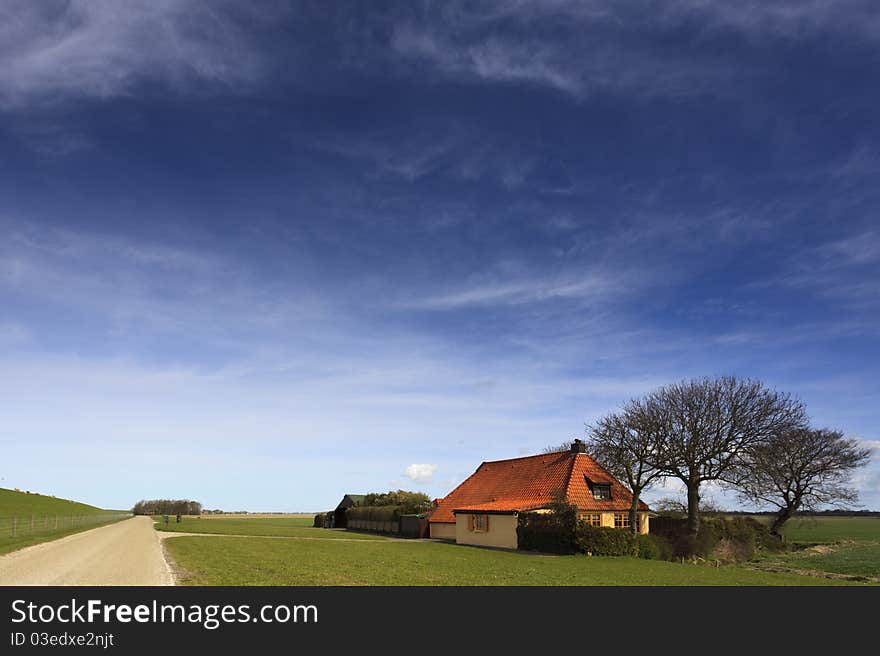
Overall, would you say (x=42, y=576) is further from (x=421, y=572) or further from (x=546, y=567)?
Result: (x=546, y=567)

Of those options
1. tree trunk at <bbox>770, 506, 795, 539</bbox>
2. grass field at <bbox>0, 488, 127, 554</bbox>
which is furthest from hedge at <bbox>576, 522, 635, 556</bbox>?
grass field at <bbox>0, 488, 127, 554</bbox>

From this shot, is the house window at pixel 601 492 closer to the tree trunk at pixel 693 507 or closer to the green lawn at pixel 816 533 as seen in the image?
the tree trunk at pixel 693 507

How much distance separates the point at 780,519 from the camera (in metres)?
54.7

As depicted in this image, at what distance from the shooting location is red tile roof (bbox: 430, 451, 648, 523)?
43219mm

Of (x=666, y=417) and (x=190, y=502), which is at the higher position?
(x=666, y=417)

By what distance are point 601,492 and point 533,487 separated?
197 inches

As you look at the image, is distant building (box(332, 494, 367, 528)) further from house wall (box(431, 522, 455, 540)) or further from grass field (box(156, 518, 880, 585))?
grass field (box(156, 518, 880, 585))

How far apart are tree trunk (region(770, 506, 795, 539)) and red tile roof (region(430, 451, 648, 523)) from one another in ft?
56.5

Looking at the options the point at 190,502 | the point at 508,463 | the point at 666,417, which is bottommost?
the point at 190,502

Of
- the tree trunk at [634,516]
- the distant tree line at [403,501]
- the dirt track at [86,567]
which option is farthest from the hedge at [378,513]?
the dirt track at [86,567]

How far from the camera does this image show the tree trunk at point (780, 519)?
178ft
